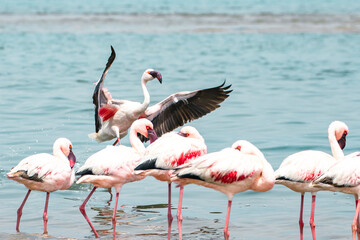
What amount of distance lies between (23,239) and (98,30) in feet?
94.7

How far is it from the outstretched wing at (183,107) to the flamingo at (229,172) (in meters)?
3.25

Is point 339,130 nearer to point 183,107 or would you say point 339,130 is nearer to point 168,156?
point 168,156

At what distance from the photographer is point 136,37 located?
31234 millimetres

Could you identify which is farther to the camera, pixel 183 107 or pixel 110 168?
pixel 183 107

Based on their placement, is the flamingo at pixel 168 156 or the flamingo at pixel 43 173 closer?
the flamingo at pixel 168 156

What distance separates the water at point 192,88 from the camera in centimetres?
754

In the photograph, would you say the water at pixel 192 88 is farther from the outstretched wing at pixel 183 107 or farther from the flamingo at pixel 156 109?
the outstretched wing at pixel 183 107

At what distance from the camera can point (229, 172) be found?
243 inches

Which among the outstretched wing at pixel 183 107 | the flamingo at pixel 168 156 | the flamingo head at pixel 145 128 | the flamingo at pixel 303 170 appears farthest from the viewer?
the outstretched wing at pixel 183 107

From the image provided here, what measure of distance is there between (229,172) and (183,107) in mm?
3787

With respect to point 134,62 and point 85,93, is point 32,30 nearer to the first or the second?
point 134,62

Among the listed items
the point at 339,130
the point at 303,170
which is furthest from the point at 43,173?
the point at 339,130

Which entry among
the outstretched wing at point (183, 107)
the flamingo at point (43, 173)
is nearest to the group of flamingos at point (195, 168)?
the flamingo at point (43, 173)

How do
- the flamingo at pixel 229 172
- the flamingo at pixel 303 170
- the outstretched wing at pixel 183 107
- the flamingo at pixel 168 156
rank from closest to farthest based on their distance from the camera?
the flamingo at pixel 229 172 < the flamingo at pixel 303 170 < the flamingo at pixel 168 156 < the outstretched wing at pixel 183 107
